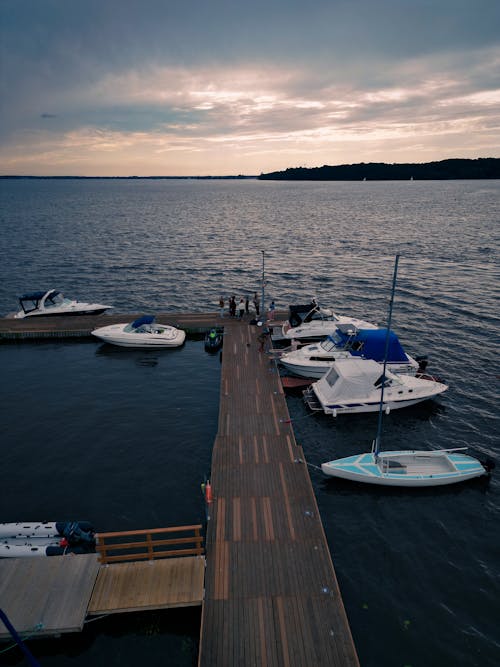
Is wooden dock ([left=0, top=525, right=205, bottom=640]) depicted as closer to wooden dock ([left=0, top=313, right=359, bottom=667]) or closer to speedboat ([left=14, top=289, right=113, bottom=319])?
wooden dock ([left=0, top=313, right=359, bottom=667])

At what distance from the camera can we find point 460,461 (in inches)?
880

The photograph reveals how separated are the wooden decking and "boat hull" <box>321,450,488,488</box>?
9.95 ft

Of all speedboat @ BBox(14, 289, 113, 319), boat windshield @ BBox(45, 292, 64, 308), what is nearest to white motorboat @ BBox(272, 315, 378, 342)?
speedboat @ BBox(14, 289, 113, 319)

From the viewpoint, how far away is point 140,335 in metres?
36.8

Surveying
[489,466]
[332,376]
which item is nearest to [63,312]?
[332,376]

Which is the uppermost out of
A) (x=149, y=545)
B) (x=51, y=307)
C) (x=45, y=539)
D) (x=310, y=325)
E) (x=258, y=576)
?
(x=149, y=545)

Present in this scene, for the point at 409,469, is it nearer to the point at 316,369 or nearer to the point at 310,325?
the point at 316,369

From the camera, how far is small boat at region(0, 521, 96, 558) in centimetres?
1653

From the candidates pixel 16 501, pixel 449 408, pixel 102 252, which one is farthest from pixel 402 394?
pixel 102 252

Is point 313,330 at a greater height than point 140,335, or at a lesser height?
greater

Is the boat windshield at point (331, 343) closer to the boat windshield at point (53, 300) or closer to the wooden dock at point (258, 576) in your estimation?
the wooden dock at point (258, 576)

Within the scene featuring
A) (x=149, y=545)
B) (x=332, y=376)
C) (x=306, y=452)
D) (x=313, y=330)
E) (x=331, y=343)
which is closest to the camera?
→ (x=149, y=545)

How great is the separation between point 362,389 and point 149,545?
17.6 m

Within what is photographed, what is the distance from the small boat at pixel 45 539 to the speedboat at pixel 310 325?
23.4 metres
